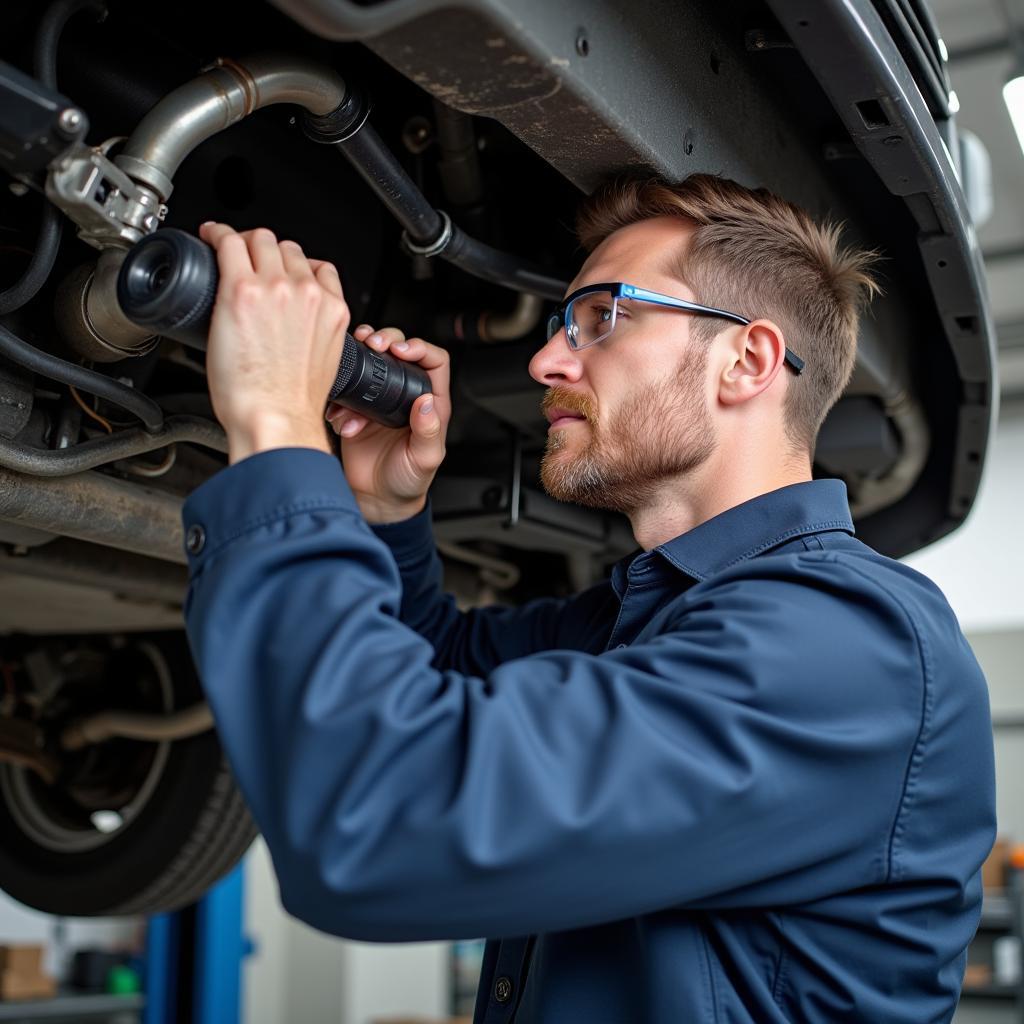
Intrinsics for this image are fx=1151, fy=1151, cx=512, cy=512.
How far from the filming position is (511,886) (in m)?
0.65

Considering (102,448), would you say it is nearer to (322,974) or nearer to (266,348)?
(266,348)

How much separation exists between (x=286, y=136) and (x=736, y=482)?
0.53m

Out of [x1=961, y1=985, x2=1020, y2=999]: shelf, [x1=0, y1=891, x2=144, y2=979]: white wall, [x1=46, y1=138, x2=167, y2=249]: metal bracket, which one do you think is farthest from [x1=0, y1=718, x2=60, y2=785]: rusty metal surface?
[x1=961, y1=985, x2=1020, y2=999]: shelf

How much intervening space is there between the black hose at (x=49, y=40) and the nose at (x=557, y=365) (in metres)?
0.46

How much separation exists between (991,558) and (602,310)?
557cm

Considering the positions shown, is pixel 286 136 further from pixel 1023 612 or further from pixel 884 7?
pixel 1023 612

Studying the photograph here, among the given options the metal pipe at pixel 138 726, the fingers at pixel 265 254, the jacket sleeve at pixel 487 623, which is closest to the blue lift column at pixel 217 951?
the metal pipe at pixel 138 726

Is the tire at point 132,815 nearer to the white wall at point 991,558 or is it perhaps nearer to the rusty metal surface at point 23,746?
the rusty metal surface at point 23,746

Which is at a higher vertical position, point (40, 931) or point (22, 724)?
point (22, 724)

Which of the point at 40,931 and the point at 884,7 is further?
the point at 40,931

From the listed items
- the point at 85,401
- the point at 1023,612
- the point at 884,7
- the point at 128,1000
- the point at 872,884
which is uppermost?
the point at 1023,612

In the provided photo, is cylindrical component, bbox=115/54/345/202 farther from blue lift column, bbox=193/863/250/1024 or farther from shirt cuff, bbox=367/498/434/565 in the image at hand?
blue lift column, bbox=193/863/250/1024

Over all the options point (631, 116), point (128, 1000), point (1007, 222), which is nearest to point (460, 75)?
point (631, 116)

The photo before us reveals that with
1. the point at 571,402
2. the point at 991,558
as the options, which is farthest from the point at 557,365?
the point at 991,558
